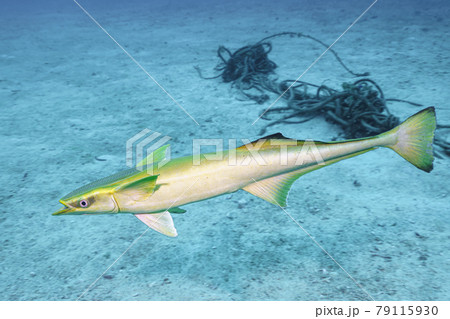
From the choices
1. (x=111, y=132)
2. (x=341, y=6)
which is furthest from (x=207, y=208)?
(x=341, y=6)

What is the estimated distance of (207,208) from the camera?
104 inches

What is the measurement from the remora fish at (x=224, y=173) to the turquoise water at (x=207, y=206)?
0.59 m

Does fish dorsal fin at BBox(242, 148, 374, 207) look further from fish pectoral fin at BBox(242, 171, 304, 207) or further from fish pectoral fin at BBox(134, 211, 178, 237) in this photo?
fish pectoral fin at BBox(134, 211, 178, 237)

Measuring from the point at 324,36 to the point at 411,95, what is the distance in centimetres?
404

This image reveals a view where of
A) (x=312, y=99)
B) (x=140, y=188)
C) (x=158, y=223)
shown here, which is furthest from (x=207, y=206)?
(x=312, y=99)

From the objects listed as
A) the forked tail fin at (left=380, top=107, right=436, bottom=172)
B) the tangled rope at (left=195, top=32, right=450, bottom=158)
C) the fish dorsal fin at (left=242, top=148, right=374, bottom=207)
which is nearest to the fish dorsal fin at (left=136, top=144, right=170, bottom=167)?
the fish dorsal fin at (left=242, top=148, right=374, bottom=207)

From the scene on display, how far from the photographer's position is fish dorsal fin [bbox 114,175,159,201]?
1.49 meters

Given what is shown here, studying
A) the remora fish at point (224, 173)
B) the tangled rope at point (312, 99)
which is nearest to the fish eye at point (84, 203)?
the remora fish at point (224, 173)

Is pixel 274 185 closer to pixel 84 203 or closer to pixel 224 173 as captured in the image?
pixel 224 173

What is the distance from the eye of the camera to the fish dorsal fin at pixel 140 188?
149 centimetres

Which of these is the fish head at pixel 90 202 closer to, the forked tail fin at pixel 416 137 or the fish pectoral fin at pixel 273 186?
the fish pectoral fin at pixel 273 186

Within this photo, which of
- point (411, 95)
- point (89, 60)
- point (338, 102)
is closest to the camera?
point (338, 102)
